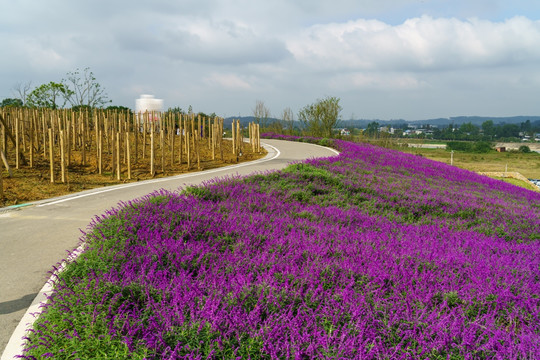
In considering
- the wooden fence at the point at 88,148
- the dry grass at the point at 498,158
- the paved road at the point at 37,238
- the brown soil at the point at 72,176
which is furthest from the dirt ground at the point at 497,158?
the paved road at the point at 37,238

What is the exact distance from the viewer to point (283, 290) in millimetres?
3285

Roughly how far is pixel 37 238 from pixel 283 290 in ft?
14.1

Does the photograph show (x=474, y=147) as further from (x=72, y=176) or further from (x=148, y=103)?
(x=72, y=176)

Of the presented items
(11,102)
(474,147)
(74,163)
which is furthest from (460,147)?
(74,163)

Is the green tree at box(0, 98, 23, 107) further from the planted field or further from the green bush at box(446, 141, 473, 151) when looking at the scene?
the green bush at box(446, 141, 473, 151)

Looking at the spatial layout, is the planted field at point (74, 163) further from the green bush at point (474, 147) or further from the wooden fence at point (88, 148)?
the green bush at point (474, 147)

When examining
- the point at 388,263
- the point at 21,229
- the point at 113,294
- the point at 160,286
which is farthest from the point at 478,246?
the point at 21,229

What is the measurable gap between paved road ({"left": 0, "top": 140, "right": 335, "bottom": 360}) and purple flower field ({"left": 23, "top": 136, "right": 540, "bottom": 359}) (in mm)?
612

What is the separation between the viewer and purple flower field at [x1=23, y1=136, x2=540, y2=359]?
268 centimetres

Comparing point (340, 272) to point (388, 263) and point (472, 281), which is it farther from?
point (472, 281)

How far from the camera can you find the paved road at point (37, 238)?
12.9 ft

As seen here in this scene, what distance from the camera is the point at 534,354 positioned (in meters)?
2.67

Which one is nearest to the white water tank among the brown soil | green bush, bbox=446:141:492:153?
the brown soil

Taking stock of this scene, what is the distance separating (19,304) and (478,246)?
225 inches
